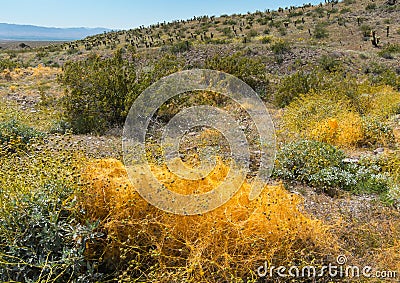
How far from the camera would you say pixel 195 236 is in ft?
8.94

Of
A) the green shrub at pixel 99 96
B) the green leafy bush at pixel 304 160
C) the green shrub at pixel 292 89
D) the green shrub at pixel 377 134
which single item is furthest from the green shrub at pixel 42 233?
the green shrub at pixel 292 89

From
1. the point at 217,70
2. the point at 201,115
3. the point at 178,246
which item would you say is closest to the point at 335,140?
the point at 201,115

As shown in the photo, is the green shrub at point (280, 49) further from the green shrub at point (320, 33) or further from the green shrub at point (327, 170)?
the green shrub at point (327, 170)

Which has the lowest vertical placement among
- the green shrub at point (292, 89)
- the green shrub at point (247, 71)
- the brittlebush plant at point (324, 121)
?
the brittlebush plant at point (324, 121)

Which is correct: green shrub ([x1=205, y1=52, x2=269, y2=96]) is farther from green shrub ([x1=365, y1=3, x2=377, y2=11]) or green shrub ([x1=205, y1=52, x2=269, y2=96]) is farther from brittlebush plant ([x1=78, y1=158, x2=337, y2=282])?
green shrub ([x1=365, y1=3, x2=377, y2=11])

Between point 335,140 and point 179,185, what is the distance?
3.84 metres

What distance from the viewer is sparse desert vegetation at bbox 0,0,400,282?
2.43m

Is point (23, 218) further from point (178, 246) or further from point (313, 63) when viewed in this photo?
point (313, 63)

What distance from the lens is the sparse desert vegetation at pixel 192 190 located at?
2.43m

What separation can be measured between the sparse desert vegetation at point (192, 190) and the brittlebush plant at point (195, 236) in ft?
0.03

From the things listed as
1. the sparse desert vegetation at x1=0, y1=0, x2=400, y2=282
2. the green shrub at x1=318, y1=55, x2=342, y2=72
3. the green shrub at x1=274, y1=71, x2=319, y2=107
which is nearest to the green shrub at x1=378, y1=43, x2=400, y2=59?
the green shrub at x1=318, y1=55, x2=342, y2=72

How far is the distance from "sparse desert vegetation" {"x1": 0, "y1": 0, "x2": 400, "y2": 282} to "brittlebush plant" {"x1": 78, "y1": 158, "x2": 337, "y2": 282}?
10 mm

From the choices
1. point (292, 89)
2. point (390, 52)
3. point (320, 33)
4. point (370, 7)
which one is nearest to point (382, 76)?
point (292, 89)

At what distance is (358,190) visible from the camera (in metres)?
4.29
